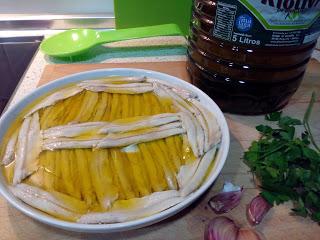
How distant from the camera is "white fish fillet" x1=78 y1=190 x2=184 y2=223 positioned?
481 mm

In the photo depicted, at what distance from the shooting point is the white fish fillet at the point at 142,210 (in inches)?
18.9

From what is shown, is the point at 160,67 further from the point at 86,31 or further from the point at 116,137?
the point at 116,137

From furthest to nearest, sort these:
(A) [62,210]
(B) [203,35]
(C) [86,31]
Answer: (C) [86,31]
(B) [203,35]
(A) [62,210]

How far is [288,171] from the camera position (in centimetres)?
57

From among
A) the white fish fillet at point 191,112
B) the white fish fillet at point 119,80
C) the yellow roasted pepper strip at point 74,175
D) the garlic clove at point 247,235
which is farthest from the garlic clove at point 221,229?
the white fish fillet at point 119,80

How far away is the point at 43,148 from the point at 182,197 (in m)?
0.25

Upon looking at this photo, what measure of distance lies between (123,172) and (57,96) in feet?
0.81

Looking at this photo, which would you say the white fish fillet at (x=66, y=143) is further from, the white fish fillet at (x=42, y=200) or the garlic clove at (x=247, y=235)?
the garlic clove at (x=247, y=235)

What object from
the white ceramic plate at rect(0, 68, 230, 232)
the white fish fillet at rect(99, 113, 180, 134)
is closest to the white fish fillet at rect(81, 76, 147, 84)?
the white ceramic plate at rect(0, 68, 230, 232)

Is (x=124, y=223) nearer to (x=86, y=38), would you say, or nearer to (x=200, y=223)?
(x=200, y=223)

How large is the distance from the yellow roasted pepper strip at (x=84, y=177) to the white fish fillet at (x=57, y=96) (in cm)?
15

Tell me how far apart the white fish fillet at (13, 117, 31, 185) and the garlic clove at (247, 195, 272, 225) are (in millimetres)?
383

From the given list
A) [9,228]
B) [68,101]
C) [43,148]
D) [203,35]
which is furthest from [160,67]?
[9,228]

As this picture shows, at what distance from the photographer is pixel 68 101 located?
2.21ft
